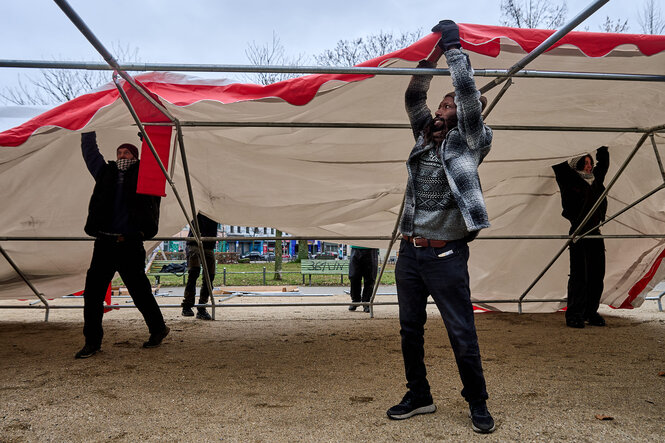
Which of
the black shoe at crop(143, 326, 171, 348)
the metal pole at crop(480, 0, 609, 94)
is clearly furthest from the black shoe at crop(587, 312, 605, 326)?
the black shoe at crop(143, 326, 171, 348)

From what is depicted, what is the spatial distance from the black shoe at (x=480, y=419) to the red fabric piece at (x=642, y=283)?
15.3 feet

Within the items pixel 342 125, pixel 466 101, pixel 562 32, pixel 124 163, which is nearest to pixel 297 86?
pixel 342 125

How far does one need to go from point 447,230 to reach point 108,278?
2894 mm

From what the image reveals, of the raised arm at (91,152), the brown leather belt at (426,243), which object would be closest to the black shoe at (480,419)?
the brown leather belt at (426,243)

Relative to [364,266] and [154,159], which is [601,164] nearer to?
[364,266]

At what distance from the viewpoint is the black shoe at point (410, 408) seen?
235cm

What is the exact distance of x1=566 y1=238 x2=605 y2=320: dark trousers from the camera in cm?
502

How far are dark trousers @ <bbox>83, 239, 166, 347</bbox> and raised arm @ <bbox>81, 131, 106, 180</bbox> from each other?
0.87 metres

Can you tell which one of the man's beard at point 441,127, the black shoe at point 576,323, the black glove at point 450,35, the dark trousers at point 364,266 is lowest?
the black shoe at point 576,323

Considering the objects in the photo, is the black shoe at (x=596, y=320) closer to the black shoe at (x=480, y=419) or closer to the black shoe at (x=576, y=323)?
the black shoe at (x=576, y=323)

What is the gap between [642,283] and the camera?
565 centimetres

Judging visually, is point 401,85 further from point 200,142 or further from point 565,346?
point 565,346

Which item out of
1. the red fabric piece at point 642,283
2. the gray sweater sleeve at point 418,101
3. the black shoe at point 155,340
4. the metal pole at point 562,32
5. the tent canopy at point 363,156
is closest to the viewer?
the metal pole at point 562,32

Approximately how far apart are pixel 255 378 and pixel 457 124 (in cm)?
218
